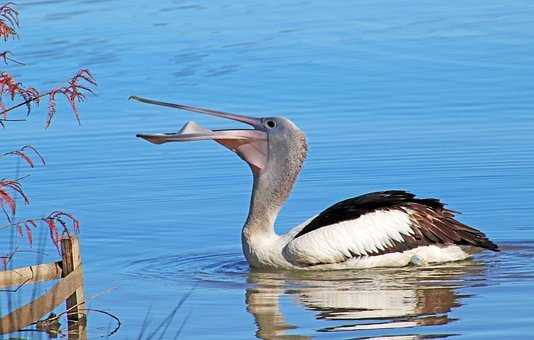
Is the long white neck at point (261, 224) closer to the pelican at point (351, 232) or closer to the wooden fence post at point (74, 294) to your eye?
the pelican at point (351, 232)

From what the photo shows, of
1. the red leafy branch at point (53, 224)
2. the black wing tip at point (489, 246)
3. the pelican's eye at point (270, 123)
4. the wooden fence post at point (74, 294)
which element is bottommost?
the wooden fence post at point (74, 294)

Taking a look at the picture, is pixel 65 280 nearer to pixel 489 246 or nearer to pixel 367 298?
pixel 367 298

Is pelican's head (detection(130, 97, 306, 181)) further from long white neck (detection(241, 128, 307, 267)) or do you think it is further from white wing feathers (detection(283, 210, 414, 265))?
white wing feathers (detection(283, 210, 414, 265))

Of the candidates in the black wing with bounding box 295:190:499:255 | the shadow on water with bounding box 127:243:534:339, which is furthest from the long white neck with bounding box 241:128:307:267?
the black wing with bounding box 295:190:499:255

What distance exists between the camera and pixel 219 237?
10.6 m

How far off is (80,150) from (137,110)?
186cm

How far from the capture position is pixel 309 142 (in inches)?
529

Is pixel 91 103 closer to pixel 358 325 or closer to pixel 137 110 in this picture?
pixel 137 110

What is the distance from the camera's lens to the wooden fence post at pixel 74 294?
6.81m

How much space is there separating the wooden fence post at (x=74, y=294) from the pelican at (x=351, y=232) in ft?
8.01

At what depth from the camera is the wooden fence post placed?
6.81m

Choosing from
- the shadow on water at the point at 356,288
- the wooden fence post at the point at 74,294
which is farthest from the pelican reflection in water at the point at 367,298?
the wooden fence post at the point at 74,294

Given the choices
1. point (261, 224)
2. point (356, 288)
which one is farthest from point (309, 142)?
point (356, 288)

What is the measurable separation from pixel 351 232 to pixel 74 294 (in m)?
2.93
